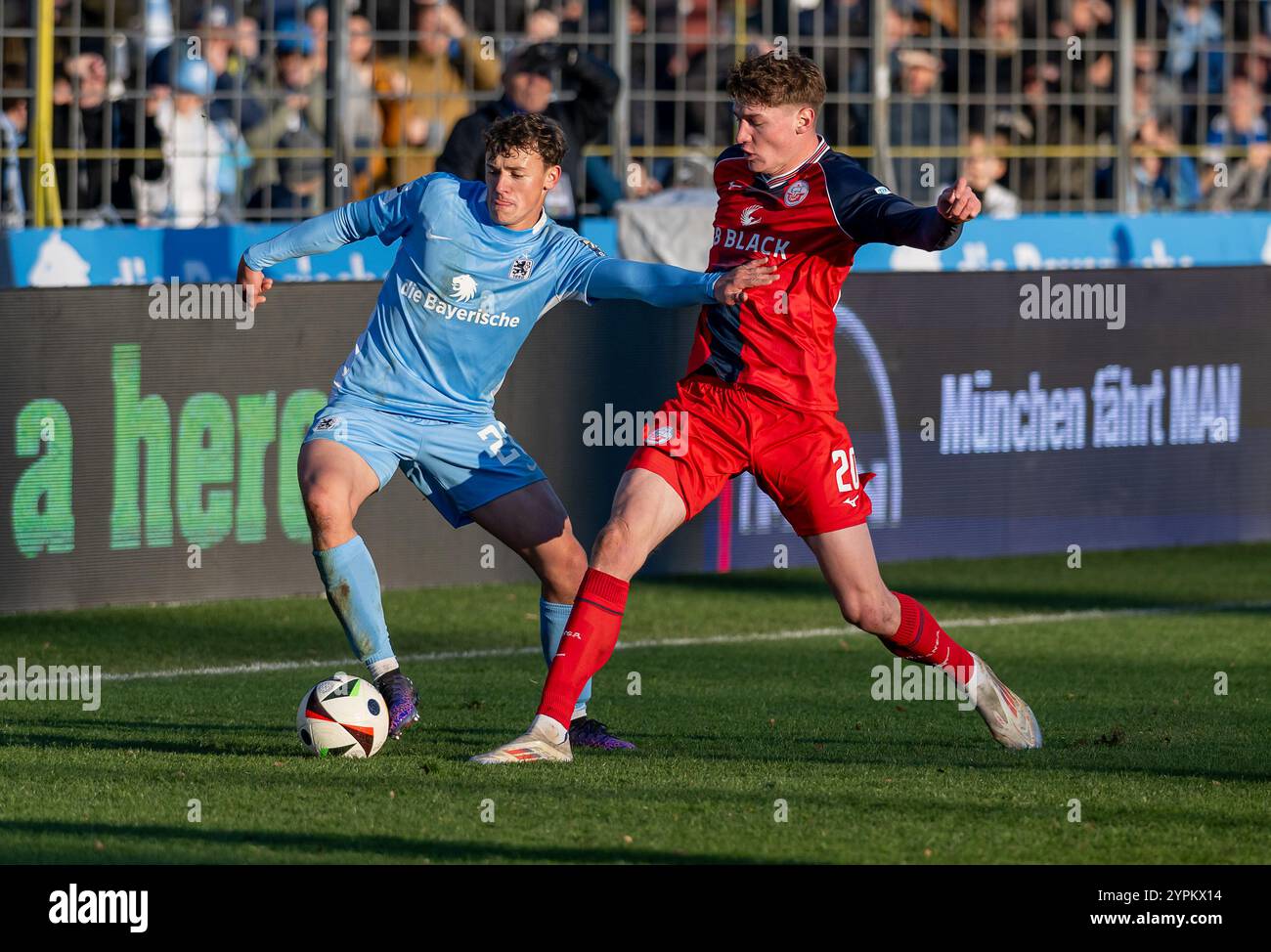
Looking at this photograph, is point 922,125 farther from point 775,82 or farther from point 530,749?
point 530,749

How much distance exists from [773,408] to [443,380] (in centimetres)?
113

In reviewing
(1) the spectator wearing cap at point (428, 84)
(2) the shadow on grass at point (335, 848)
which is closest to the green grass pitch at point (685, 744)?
(2) the shadow on grass at point (335, 848)

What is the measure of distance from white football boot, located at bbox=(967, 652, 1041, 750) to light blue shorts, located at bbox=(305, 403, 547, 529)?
1582 millimetres

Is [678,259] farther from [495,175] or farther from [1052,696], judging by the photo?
[495,175]

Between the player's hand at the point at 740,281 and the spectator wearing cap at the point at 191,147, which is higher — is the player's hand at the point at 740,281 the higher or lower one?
the lower one

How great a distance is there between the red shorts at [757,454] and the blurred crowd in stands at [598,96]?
15.4 feet

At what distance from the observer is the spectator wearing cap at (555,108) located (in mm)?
11305

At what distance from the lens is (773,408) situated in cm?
690

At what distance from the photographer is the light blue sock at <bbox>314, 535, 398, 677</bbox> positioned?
7152 millimetres

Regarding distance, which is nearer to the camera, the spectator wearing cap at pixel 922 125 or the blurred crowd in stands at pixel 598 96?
the blurred crowd in stands at pixel 598 96

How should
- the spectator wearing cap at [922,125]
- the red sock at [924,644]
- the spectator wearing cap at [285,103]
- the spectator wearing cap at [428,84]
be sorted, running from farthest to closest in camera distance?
the spectator wearing cap at [922,125]
the spectator wearing cap at [428,84]
the spectator wearing cap at [285,103]
the red sock at [924,644]

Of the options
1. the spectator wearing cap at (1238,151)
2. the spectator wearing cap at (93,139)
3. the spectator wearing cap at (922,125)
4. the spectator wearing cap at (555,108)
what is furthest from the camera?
the spectator wearing cap at (1238,151)

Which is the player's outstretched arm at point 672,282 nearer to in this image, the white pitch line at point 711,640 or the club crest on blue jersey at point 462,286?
the club crest on blue jersey at point 462,286
